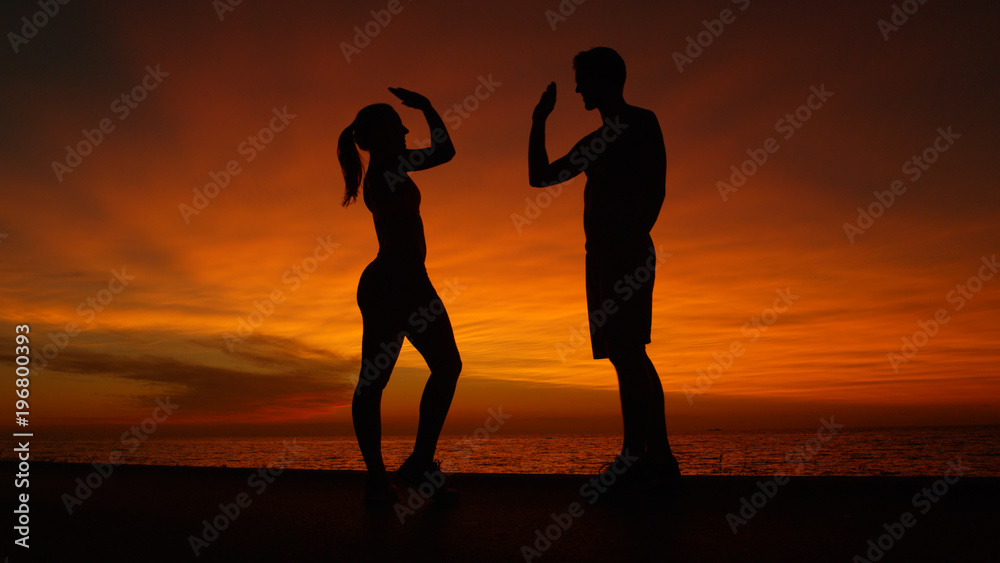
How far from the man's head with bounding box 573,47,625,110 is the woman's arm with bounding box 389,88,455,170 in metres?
0.84

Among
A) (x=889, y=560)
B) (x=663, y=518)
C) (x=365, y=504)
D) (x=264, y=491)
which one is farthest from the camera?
(x=264, y=491)

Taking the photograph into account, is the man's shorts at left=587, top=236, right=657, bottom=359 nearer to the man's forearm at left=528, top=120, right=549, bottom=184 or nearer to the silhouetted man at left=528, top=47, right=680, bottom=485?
the silhouetted man at left=528, top=47, right=680, bottom=485

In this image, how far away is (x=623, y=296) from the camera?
3.17 m

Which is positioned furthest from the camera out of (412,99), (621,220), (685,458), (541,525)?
(685,458)

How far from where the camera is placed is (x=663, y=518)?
2502 mm

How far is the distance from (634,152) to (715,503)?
75.2 inches

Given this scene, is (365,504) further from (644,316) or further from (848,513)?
(848,513)

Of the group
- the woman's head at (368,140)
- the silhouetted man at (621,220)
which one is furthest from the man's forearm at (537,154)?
the woman's head at (368,140)

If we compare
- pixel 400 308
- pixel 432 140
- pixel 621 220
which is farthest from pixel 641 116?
pixel 400 308

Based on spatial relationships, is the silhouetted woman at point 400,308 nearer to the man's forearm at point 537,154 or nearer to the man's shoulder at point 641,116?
the man's forearm at point 537,154

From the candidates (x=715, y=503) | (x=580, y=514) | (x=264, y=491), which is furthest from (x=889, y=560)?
(x=264, y=491)

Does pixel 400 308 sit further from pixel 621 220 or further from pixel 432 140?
pixel 621 220

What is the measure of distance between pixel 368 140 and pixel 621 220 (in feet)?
5.36

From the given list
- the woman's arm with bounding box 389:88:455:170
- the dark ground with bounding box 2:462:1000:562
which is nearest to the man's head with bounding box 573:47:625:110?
the woman's arm with bounding box 389:88:455:170
